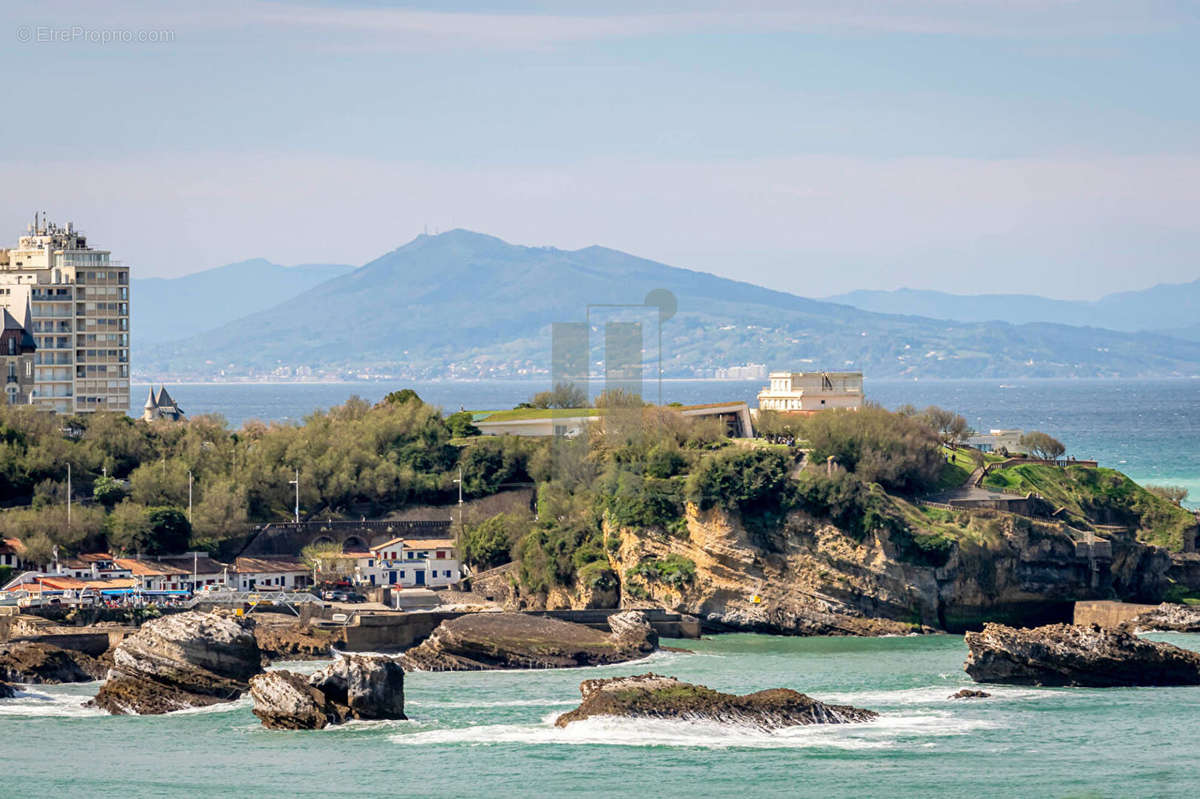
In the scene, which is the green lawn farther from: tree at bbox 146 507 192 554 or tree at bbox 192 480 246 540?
tree at bbox 146 507 192 554

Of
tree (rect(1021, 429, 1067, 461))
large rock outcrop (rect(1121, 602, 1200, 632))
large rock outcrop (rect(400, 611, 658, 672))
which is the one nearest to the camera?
large rock outcrop (rect(400, 611, 658, 672))

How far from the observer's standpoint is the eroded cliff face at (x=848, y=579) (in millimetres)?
78875

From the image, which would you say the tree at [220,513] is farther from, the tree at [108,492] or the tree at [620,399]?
the tree at [620,399]

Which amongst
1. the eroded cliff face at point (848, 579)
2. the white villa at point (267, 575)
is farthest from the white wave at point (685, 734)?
the white villa at point (267, 575)

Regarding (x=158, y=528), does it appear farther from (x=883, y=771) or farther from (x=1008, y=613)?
(x=883, y=771)

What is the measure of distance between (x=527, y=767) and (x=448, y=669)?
717 inches

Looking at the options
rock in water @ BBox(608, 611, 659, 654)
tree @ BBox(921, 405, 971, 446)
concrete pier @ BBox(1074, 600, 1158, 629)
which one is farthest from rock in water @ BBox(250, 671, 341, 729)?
tree @ BBox(921, 405, 971, 446)

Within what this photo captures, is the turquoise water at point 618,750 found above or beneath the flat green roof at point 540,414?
beneath

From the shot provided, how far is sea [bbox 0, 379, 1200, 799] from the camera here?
156 ft

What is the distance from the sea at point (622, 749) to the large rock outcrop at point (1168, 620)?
13980 millimetres

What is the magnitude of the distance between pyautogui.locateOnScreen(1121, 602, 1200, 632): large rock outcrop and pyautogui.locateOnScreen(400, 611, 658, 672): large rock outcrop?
1825 centimetres

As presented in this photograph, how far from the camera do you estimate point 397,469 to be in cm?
9500

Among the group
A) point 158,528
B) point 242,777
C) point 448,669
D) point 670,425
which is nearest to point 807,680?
point 448,669

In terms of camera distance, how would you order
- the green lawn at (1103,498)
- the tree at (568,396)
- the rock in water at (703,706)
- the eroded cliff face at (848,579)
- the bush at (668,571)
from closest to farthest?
the rock in water at (703,706) → the eroded cliff face at (848,579) → the bush at (668,571) → the green lawn at (1103,498) → the tree at (568,396)
